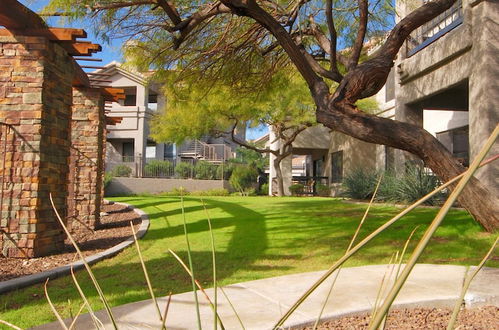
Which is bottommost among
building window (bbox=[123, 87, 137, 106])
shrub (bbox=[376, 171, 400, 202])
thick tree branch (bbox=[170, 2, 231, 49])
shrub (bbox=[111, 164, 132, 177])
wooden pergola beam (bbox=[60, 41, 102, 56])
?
shrub (bbox=[376, 171, 400, 202])

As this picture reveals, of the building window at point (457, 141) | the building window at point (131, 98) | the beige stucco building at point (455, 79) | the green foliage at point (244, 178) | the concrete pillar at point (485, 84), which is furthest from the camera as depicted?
the building window at point (131, 98)

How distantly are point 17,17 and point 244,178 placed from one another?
74.3 feet

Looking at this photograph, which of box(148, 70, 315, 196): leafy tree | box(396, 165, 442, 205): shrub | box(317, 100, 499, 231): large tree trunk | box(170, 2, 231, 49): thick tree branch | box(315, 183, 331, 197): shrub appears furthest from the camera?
box(315, 183, 331, 197): shrub

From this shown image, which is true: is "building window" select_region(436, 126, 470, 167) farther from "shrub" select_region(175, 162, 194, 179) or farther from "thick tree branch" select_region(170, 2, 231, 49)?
"shrub" select_region(175, 162, 194, 179)

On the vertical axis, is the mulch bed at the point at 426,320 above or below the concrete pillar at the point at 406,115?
below

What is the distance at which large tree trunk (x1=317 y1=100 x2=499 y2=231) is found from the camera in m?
6.52

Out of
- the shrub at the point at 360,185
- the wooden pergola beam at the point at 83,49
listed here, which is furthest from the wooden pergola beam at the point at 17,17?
the shrub at the point at 360,185

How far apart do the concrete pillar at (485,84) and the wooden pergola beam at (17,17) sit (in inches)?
340

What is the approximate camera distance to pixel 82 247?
7816 millimetres

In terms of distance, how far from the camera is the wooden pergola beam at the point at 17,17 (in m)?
6.18

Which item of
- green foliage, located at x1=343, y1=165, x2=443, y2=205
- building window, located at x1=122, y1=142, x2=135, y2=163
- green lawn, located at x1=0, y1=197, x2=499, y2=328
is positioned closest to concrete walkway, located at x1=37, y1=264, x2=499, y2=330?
green lawn, located at x1=0, y1=197, x2=499, y2=328

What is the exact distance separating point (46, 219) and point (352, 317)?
5596mm

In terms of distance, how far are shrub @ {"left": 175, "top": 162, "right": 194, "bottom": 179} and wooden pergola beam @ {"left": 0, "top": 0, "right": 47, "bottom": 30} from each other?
2224cm

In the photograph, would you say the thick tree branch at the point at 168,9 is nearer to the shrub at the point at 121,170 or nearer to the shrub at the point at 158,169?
the shrub at the point at 121,170
